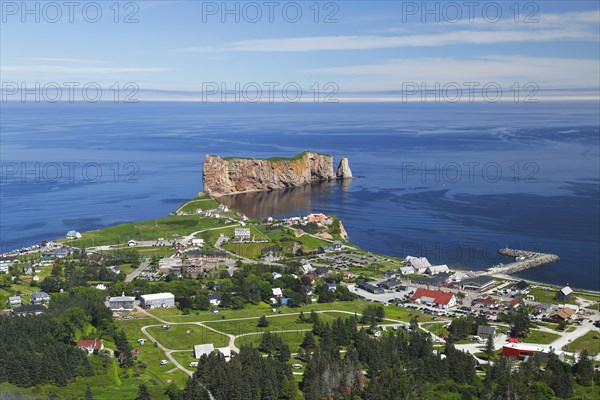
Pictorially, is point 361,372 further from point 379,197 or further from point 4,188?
point 4,188

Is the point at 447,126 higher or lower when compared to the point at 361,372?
higher

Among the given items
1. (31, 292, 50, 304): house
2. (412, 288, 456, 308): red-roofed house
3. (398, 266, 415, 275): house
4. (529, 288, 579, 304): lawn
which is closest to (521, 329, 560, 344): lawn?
(412, 288, 456, 308): red-roofed house

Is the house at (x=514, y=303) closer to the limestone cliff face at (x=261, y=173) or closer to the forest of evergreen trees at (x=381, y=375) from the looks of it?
the forest of evergreen trees at (x=381, y=375)

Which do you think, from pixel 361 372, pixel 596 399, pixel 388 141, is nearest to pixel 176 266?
pixel 361 372

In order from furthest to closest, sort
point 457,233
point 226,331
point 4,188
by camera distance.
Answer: point 4,188 → point 457,233 → point 226,331

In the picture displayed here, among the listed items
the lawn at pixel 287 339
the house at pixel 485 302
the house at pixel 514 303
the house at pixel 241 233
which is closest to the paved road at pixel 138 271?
the house at pixel 241 233

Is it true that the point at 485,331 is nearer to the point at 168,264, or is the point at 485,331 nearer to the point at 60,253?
the point at 168,264
